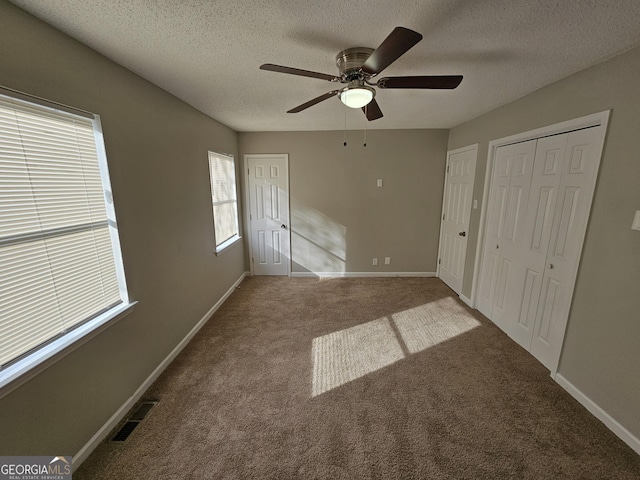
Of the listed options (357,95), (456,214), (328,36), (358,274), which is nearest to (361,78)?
(357,95)

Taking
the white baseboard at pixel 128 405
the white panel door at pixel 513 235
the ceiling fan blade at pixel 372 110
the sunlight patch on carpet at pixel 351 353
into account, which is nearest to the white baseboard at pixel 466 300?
the white panel door at pixel 513 235

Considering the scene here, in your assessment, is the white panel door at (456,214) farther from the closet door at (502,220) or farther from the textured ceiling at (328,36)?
the textured ceiling at (328,36)

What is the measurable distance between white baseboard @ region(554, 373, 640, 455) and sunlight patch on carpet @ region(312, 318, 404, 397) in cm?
121

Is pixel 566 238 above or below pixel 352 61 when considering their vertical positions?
below

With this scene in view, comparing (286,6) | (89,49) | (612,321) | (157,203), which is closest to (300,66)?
(286,6)

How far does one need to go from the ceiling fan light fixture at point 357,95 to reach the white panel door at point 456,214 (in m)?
2.30

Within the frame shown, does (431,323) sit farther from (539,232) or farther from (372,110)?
(372,110)

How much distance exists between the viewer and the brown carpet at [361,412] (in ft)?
4.75

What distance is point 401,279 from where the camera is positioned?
4320 mm

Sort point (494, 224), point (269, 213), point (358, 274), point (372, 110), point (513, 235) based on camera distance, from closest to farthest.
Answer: point (372, 110) < point (513, 235) < point (494, 224) < point (269, 213) < point (358, 274)

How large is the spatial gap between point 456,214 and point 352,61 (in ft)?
9.42

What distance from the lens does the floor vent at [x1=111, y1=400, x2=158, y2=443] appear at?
1615 millimetres

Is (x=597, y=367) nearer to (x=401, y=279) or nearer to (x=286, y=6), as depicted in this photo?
(x=401, y=279)

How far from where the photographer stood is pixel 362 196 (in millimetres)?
4184
